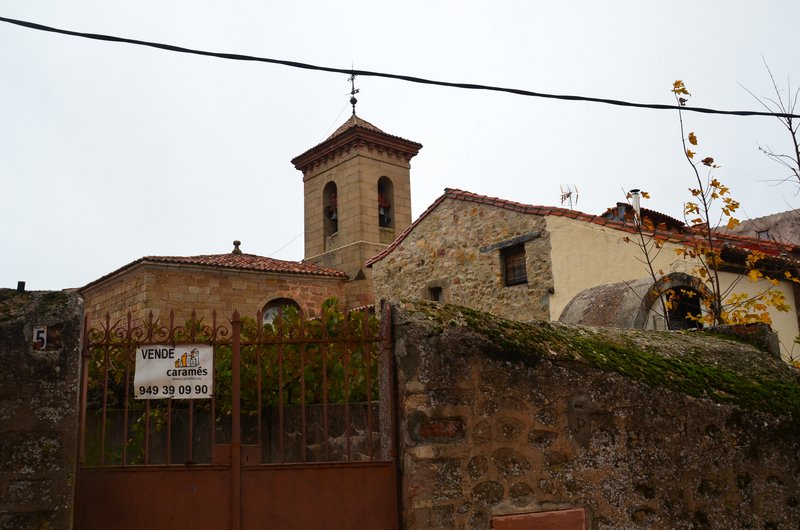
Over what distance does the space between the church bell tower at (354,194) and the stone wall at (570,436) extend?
1843cm

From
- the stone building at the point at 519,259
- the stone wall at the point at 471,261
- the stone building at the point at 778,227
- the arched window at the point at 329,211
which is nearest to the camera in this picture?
the stone building at the point at 519,259

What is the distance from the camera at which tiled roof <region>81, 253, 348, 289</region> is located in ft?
61.2

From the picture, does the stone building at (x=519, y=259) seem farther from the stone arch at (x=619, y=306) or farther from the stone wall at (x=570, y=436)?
the stone wall at (x=570, y=436)

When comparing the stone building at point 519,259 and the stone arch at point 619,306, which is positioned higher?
the stone building at point 519,259

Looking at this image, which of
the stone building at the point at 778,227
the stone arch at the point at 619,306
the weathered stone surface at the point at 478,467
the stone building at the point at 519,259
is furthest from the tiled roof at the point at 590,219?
the weathered stone surface at the point at 478,467

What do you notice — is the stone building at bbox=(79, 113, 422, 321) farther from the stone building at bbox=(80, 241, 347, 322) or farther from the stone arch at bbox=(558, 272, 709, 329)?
the stone arch at bbox=(558, 272, 709, 329)

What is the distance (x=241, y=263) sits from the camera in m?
20.1

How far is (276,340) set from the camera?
4.78 metres

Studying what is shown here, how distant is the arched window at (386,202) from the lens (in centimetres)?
2555

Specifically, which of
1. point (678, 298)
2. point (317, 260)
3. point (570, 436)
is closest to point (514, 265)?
point (678, 298)

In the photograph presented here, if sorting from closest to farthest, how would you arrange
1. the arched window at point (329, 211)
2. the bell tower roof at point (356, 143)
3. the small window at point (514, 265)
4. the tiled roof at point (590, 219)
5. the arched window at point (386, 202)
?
the tiled roof at point (590, 219) → the small window at point (514, 265) → the bell tower roof at point (356, 143) → the arched window at point (386, 202) → the arched window at point (329, 211)

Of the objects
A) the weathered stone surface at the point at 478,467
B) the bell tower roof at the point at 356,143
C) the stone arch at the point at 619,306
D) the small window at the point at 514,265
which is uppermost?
the bell tower roof at the point at 356,143

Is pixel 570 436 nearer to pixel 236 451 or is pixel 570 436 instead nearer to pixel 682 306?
pixel 236 451

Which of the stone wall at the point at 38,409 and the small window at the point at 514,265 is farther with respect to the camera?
the small window at the point at 514,265
